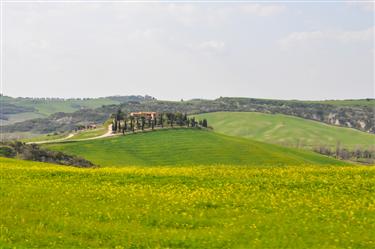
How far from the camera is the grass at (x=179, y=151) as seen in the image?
522 feet

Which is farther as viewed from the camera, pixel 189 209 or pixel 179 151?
pixel 179 151

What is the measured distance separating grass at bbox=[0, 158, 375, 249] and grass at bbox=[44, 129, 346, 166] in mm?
106159

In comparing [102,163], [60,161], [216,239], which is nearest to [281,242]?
[216,239]

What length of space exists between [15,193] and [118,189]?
7.90 m

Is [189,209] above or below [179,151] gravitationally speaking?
above

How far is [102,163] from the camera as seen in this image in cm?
14962

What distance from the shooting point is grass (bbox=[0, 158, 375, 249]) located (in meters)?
25.8

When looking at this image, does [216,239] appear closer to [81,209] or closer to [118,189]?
[81,209]

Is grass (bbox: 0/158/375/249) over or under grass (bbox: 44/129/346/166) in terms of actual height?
over

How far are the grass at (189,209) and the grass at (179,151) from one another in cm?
10616

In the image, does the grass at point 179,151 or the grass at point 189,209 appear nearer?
the grass at point 189,209

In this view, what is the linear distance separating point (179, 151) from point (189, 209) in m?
138

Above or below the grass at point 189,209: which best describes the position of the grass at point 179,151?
below

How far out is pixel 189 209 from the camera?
32.9 m
